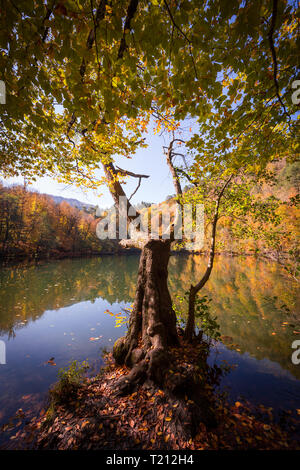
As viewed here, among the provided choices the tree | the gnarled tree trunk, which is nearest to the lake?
the gnarled tree trunk

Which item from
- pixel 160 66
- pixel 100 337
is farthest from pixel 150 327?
pixel 160 66

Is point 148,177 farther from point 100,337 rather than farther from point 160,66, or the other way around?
point 100,337

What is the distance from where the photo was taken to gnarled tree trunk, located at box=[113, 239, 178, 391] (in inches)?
124

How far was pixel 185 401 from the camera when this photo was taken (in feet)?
8.74

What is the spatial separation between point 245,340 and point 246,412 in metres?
3.53

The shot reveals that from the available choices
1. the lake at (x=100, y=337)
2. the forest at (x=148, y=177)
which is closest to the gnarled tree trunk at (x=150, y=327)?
the forest at (x=148, y=177)

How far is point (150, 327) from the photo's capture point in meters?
3.71

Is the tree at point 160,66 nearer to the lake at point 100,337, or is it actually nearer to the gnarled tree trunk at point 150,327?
the gnarled tree trunk at point 150,327

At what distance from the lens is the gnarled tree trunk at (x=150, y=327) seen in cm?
316

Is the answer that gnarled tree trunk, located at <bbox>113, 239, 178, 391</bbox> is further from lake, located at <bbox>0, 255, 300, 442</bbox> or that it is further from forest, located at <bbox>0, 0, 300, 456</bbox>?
lake, located at <bbox>0, 255, 300, 442</bbox>

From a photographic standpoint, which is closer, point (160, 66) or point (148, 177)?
point (160, 66)

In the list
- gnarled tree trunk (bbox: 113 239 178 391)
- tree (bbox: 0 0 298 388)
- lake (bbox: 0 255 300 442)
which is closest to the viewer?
tree (bbox: 0 0 298 388)
